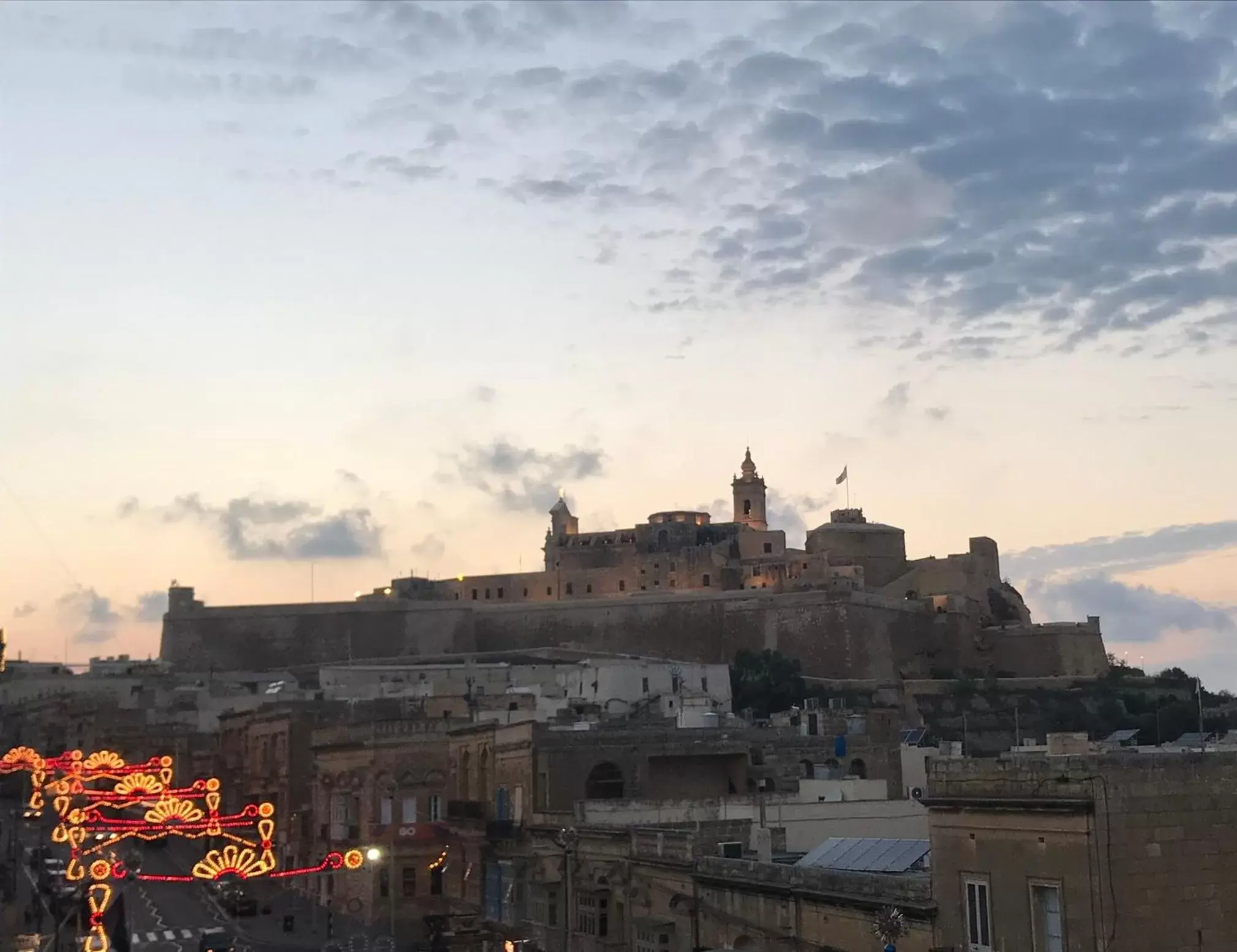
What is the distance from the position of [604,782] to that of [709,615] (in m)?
60.1

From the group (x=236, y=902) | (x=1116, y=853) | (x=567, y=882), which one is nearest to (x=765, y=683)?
(x=236, y=902)

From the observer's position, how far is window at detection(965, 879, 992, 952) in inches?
658

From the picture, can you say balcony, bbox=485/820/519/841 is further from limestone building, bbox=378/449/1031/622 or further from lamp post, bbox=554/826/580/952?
limestone building, bbox=378/449/1031/622

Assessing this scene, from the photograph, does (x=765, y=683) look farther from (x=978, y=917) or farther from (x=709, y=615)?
(x=978, y=917)

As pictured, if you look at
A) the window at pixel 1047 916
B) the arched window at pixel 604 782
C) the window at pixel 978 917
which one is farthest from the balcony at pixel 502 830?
the window at pixel 1047 916

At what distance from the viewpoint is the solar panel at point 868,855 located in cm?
2156

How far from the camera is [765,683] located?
3177 inches

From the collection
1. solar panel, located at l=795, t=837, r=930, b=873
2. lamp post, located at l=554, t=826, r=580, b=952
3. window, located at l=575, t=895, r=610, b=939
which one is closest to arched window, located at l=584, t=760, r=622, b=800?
lamp post, located at l=554, t=826, r=580, b=952

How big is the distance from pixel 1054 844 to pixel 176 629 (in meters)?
87.4

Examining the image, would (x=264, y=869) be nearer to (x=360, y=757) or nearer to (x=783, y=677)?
(x=360, y=757)

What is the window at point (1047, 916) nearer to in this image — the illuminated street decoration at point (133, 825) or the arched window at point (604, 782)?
the illuminated street decoration at point (133, 825)

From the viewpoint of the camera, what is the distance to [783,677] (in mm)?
82625

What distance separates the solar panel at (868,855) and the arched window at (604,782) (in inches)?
403

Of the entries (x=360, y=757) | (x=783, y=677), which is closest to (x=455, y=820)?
(x=360, y=757)
